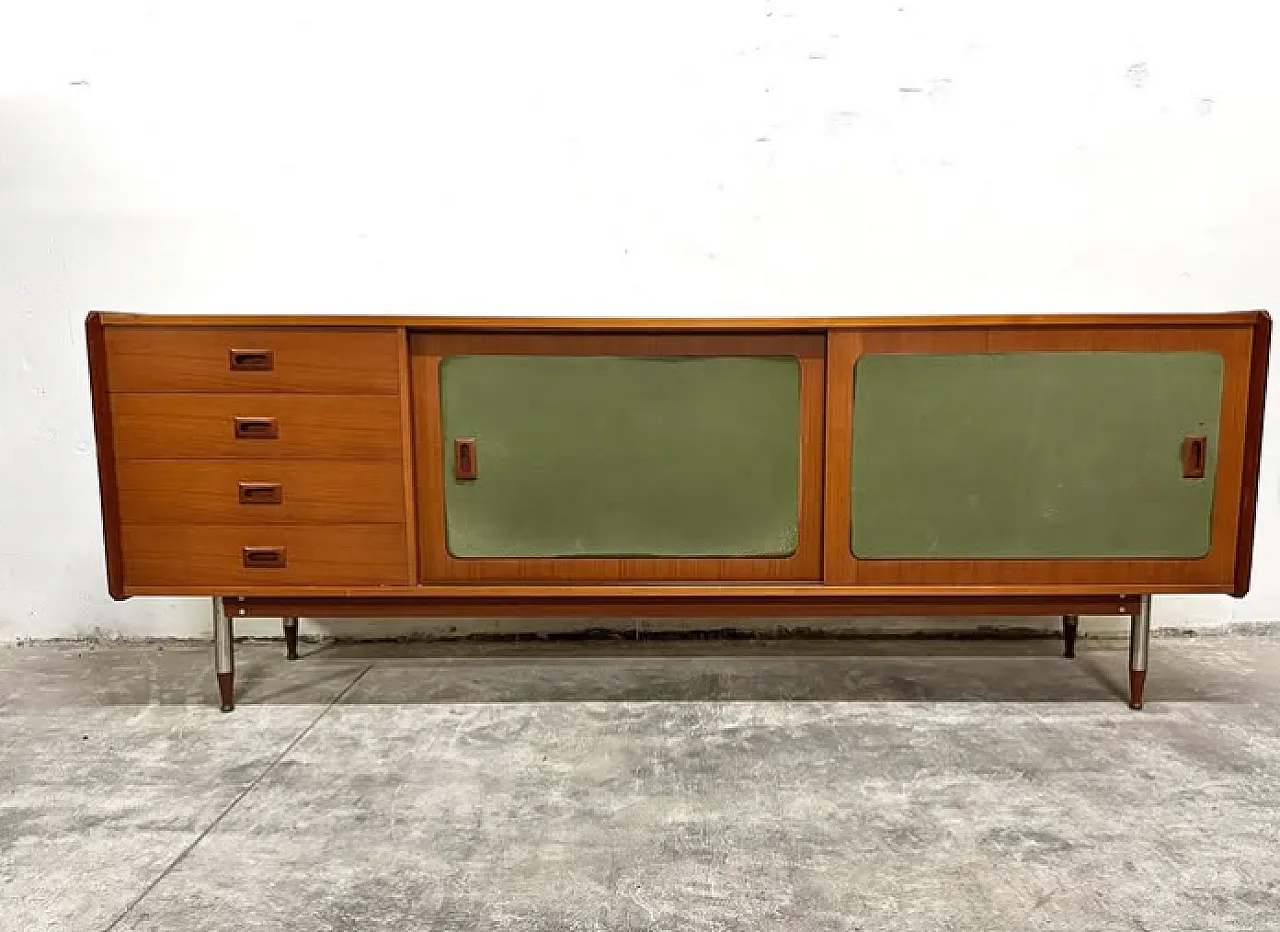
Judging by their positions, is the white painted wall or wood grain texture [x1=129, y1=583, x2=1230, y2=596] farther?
the white painted wall

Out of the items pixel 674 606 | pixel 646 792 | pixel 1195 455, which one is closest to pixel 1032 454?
pixel 1195 455

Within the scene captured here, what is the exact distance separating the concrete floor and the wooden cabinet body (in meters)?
0.31

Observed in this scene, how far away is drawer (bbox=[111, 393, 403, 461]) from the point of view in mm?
1764

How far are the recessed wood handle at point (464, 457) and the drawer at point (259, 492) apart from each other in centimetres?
12

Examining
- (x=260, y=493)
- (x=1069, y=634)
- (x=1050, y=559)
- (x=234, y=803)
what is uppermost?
(x=260, y=493)

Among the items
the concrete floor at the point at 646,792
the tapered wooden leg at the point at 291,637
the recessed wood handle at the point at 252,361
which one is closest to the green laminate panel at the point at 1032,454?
the concrete floor at the point at 646,792

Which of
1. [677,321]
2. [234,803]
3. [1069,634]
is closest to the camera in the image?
[234,803]

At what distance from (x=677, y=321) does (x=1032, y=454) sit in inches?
32.2

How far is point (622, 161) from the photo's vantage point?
233 centimetres

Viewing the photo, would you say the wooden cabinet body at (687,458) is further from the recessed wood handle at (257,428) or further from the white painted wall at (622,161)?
the white painted wall at (622,161)

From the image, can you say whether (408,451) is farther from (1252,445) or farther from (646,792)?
(1252,445)

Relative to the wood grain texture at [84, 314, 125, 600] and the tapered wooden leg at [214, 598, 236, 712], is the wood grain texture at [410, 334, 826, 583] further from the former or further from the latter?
the wood grain texture at [84, 314, 125, 600]

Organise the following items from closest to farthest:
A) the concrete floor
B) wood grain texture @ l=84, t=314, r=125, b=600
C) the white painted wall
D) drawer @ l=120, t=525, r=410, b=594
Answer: the concrete floor → wood grain texture @ l=84, t=314, r=125, b=600 → drawer @ l=120, t=525, r=410, b=594 → the white painted wall

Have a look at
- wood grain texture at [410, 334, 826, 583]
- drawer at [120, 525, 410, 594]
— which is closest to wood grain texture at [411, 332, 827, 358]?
wood grain texture at [410, 334, 826, 583]
